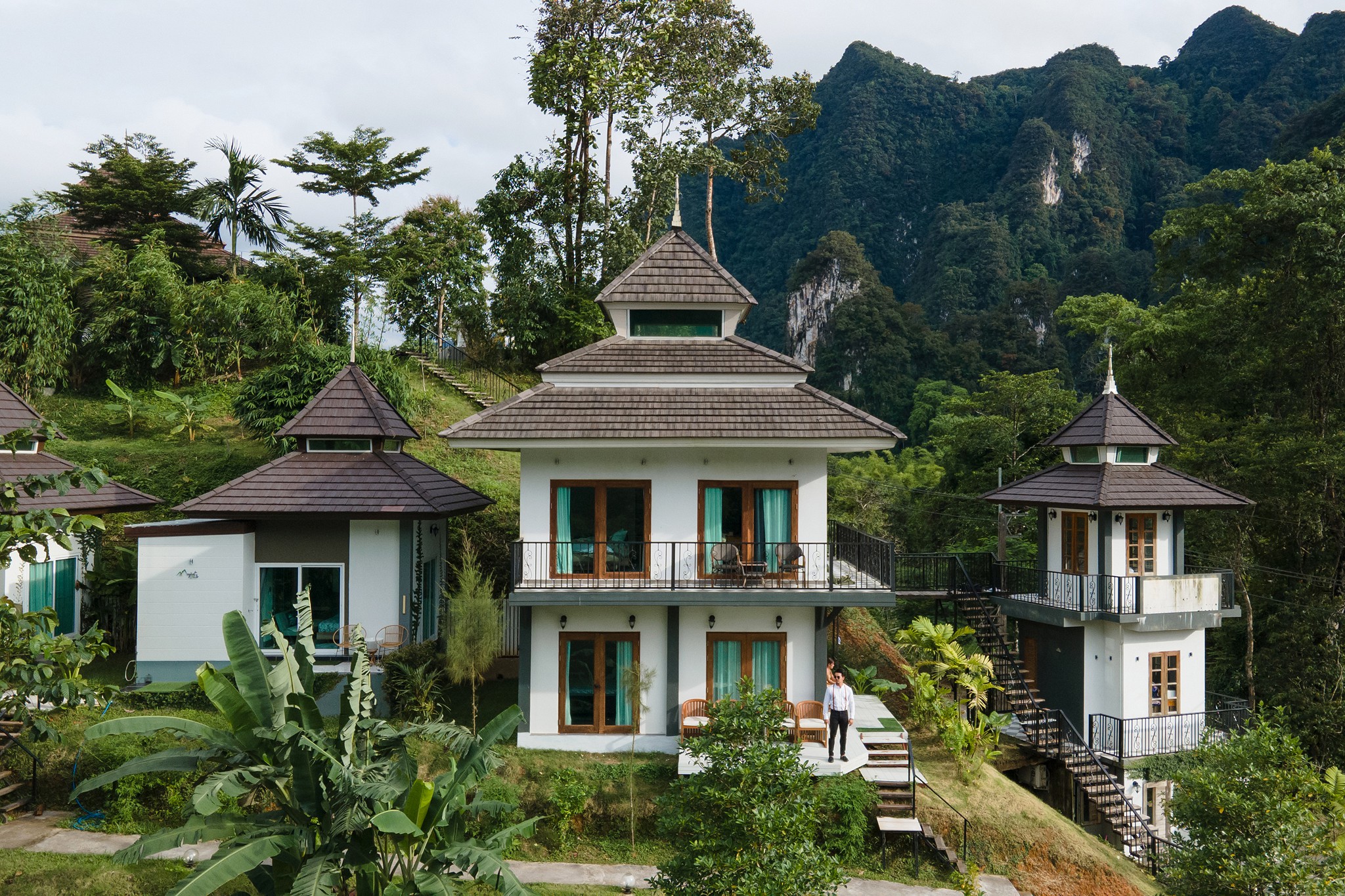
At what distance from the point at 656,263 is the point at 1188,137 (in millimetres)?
80238

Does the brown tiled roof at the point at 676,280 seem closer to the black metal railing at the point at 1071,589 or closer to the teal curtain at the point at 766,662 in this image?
the teal curtain at the point at 766,662

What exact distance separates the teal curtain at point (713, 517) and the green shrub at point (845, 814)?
422 cm

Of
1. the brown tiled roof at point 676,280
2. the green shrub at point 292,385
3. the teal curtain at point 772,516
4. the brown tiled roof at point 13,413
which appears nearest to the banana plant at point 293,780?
the teal curtain at point 772,516

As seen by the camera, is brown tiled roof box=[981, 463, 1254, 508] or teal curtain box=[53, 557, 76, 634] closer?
teal curtain box=[53, 557, 76, 634]

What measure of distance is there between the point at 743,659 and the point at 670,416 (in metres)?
4.29

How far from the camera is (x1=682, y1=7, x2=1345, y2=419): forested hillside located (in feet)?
201

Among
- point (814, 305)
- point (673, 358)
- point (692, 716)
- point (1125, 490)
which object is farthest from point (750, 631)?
point (814, 305)

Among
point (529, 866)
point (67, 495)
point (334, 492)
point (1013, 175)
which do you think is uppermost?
point (1013, 175)

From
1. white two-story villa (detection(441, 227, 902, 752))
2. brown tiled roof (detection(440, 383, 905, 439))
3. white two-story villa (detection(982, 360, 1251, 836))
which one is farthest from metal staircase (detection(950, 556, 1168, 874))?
brown tiled roof (detection(440, 383, 905, 439))

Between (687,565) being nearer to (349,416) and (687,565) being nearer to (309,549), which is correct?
(309,549)

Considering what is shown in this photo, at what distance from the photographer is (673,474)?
1488 cm

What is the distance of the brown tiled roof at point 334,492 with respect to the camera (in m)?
15.8

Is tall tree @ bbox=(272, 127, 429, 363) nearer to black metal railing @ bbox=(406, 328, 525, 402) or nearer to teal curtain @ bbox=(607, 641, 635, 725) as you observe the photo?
black metal railing @ bbox=(406, 328, 525, 402)

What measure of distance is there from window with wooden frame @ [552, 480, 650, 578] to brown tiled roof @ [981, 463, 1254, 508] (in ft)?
32.0
